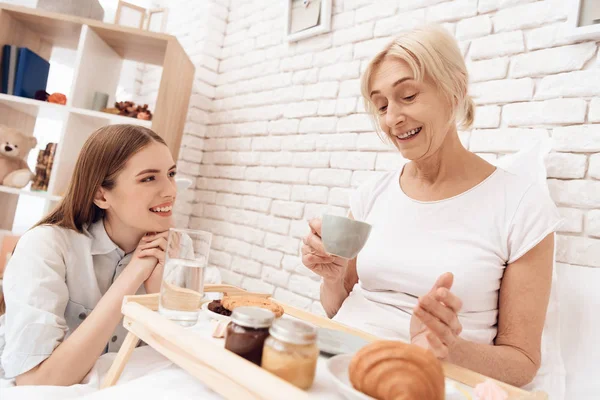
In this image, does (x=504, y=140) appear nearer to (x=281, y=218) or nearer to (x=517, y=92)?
(x=517, y=92)

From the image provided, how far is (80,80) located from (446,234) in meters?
2.00

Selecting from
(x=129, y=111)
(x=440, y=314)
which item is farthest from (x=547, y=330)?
(x=129, y=111)

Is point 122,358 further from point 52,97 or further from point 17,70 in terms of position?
point 17,70

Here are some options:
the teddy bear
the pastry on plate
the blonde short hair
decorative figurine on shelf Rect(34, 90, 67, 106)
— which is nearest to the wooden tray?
the pastry on plate

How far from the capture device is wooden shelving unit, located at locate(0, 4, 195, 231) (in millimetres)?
2162

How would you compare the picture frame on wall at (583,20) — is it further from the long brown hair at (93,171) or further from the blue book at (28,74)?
the blue book at (28,74)

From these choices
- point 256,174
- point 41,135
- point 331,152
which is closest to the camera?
point 331,152

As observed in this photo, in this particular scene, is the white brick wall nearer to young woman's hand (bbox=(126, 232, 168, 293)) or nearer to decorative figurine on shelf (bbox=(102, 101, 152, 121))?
decorative figurine on shelf (bbox=(102, 101, 152, 121))

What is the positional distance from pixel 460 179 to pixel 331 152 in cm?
85

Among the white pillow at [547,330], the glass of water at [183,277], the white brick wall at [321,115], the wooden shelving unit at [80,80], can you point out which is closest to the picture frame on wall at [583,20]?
the white brick wall at [321,115]

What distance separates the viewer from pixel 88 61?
7.38 ft

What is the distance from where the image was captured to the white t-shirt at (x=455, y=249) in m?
1.04

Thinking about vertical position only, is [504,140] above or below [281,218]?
above

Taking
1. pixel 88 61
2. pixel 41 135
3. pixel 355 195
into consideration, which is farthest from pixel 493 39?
pixel 41 135
